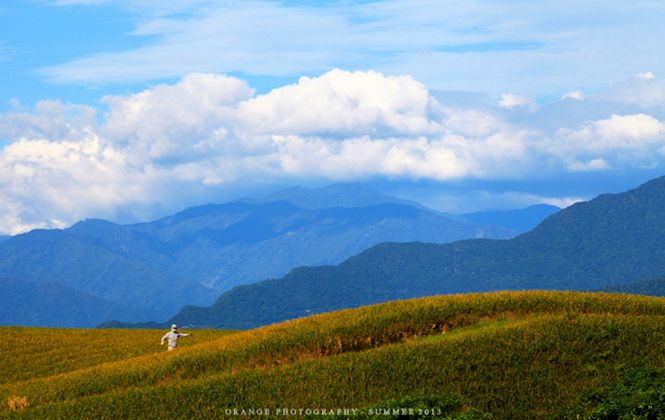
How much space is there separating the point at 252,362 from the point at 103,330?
84.6 ft

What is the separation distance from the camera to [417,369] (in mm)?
15461

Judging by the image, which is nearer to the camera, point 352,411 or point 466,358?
point 352,411

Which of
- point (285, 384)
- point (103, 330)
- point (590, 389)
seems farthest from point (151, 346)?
point (590, 389)

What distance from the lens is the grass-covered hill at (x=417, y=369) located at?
1377cm

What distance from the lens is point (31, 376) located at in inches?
1011

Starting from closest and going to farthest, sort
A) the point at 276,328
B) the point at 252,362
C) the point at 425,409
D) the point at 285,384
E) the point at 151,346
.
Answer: the point at 425,409
the point at 285,384
the point at 252,362
the point at 276,328
the point at 151,346

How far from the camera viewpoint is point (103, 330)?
3959 cm

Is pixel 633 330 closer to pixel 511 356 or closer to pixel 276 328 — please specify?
pixel 511 356

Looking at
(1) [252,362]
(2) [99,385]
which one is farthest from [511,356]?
(2) [99,385]

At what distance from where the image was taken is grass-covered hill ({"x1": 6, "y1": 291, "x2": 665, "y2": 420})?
13.8m

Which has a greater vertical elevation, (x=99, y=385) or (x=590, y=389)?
(x=99, y=385)

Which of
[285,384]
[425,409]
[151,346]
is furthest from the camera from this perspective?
[151,346]

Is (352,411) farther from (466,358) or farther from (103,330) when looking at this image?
(103,330)

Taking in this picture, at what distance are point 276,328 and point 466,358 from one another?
28.4 feet
